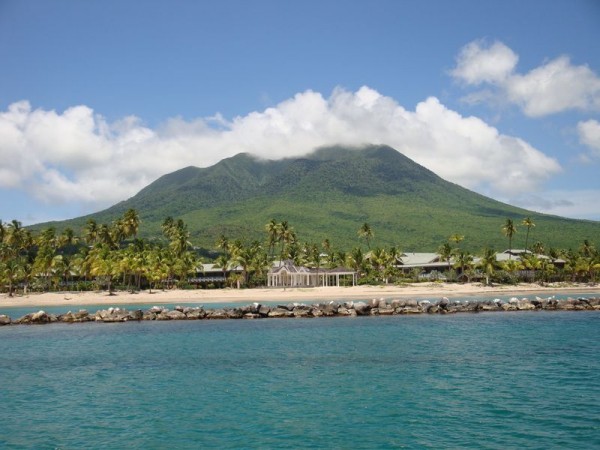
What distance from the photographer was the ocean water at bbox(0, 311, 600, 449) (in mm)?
15352

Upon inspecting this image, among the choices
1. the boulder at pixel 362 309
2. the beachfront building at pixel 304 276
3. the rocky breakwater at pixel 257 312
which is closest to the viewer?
the rocky breakwater at pixel 257 312

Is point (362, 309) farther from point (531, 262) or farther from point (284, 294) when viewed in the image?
point (531, 262)

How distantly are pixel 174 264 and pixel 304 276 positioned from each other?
73.0 feet

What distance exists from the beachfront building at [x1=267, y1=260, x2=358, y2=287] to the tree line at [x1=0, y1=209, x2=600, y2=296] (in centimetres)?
173

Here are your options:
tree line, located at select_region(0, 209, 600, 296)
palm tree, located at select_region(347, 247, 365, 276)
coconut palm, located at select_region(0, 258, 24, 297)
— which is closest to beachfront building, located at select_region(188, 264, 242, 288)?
tree line, located at select_region(0, 209, 600, 296)

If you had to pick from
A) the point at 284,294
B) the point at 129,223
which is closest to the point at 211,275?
the point at 129,223

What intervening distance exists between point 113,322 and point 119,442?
1428 inches

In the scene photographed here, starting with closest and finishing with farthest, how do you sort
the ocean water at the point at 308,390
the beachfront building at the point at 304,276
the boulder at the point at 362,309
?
1. the ocean water at the point at 308,390
2. the boulder at the point at 362,309
3. the beachfront building at the point at 304,276

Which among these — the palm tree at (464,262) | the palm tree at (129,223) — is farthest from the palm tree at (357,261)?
the palm tree at (129,223)

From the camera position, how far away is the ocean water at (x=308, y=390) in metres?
15.4

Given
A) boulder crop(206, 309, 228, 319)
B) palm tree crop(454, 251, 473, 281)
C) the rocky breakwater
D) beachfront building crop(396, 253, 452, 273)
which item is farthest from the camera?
beachfront building crop(396, 253, 452, 273)

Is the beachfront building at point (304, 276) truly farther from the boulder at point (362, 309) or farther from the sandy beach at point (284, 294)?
the boulder at point (362, 309)

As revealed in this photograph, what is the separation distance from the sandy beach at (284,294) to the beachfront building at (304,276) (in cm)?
808

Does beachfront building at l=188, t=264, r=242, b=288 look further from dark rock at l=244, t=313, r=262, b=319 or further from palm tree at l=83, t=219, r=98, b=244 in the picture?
dark rock at l=244, t=313, r=262, b=319
